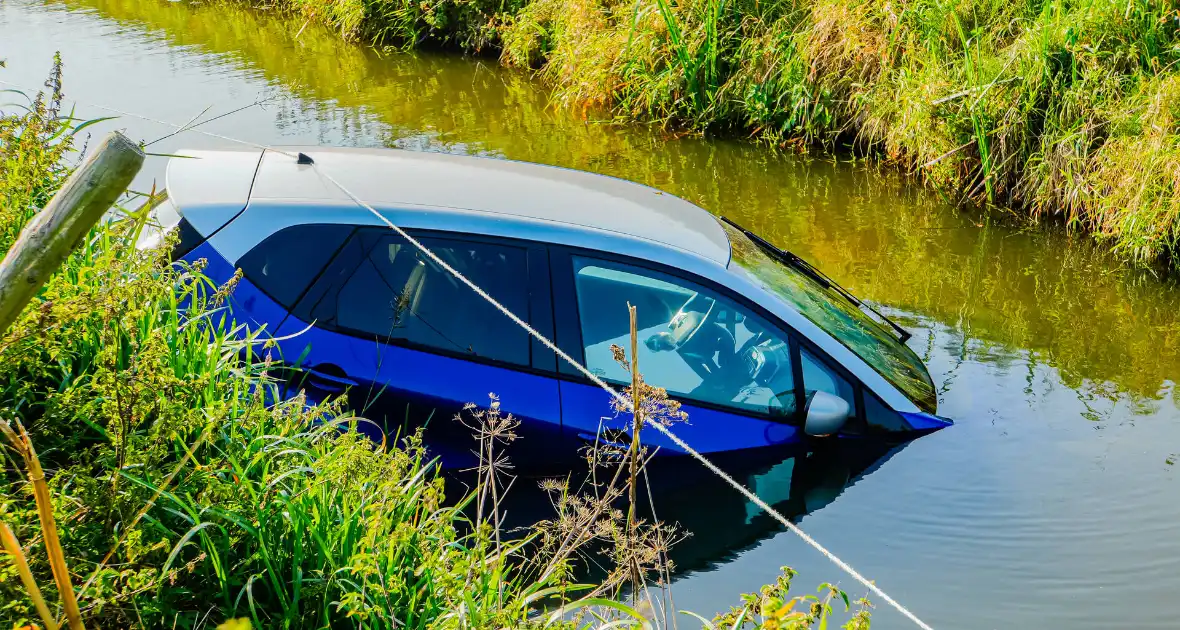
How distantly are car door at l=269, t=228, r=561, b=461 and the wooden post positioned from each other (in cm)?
212

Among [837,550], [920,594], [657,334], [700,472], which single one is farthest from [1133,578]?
[657,334]

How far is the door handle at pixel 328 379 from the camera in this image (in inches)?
164

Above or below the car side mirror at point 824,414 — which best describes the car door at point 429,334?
above

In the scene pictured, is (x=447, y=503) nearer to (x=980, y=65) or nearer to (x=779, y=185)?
(x=779, y=185)

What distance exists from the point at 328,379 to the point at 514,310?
83cm

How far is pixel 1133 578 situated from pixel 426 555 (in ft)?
10.4

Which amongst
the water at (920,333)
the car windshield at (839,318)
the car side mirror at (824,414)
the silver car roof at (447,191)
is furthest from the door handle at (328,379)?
the car side mirror at (824,414)

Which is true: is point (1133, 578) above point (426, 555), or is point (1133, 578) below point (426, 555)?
below

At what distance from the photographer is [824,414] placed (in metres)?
4.34

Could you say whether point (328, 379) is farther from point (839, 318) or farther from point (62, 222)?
point (839, 318)

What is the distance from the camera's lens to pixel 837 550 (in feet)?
13.9

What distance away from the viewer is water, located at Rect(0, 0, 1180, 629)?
4.19 m

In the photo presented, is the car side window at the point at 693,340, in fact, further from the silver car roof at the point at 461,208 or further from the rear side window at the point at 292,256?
the rear side window at the point at 292,256

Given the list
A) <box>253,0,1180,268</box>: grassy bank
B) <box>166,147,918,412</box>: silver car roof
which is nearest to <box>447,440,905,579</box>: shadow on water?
<box>166,147,918,412</box>: silver car roof
